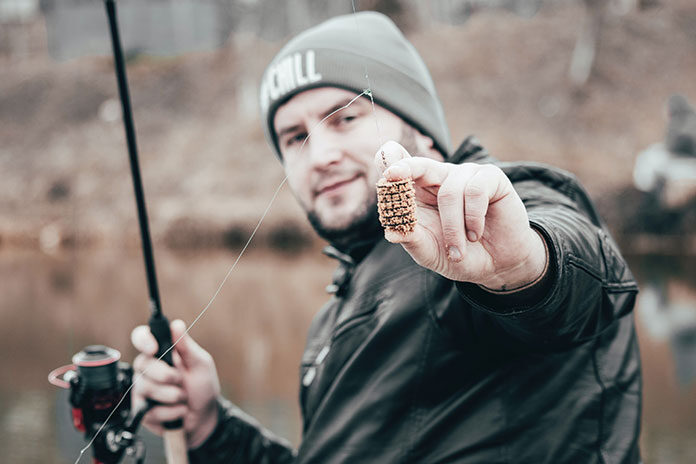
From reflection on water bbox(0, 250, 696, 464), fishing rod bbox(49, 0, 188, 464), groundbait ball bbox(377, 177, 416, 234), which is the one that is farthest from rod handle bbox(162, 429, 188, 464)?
reflection on water bbox(0, 250, 696, 464)

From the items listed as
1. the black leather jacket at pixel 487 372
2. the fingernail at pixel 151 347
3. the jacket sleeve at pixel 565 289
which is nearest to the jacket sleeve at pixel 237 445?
the fingernail at pixel 151 347

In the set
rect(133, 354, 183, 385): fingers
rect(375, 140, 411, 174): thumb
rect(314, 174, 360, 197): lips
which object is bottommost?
rect(133, 354, 183, 385): fingers

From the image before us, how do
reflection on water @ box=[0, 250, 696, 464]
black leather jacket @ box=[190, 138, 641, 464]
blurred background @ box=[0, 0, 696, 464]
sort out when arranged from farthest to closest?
blurred background @ box=[0, 0, 696, 464], reflection on water @ box=[0, 250, 696, 464], black leather jacket @ box=[190, 138, 641, 464]

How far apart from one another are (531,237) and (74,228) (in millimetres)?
12166

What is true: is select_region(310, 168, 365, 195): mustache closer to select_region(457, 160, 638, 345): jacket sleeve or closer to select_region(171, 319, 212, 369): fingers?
select_region(457, 160, 638, 345): jacket sleeve

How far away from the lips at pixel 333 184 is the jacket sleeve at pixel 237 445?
786mm

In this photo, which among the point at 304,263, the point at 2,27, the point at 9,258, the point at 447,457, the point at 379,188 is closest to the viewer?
the point at 379,188

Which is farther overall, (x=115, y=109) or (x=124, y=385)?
(x=115, y=109)

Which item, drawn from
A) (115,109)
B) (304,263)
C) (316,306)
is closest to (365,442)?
(316,306)

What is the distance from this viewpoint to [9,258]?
10812 mm

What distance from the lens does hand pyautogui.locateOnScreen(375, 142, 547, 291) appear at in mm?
933

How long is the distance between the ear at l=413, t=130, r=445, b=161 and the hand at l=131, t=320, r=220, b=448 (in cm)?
80

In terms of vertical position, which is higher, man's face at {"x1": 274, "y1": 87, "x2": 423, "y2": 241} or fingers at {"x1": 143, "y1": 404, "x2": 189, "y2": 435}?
man's face at {"x1": 274, "y1": 87, "x2": 423, "y2": 241}

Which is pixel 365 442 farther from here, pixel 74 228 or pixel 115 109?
pixel 115 109
